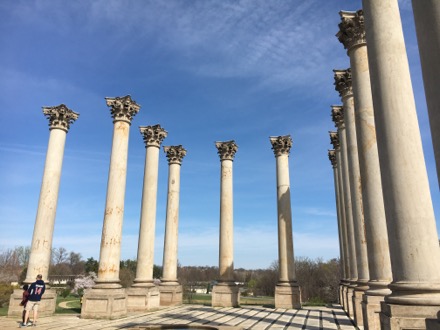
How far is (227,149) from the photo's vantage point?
202ft

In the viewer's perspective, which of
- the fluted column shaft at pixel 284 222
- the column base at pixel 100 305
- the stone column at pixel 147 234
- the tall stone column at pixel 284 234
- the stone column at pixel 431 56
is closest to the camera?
the stone column at pixel 431 56

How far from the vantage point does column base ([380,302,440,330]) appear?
1480 centimetres

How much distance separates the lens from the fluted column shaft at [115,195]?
127 feet

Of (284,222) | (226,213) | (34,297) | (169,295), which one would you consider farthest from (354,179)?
(169,295)

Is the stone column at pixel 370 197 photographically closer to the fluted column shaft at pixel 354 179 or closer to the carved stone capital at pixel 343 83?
the fluted column shaft at pixel 354 179

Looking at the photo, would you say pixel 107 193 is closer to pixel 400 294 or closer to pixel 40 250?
pixel 40 250

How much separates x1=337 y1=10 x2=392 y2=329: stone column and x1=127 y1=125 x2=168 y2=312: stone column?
3065 centimetres

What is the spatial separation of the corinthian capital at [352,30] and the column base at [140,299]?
37.5 m

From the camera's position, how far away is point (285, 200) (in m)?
56.6

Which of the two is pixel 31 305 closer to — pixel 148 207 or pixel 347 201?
pixel 148 207

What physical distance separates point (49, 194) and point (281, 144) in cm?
3598

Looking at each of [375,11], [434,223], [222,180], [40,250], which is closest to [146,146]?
[222,180]

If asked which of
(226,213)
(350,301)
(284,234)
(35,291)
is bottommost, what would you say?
(350,301)

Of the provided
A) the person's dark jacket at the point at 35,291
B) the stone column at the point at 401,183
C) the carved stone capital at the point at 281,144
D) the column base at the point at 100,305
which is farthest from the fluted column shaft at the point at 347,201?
the person's dark jacket at the point at 35,291
